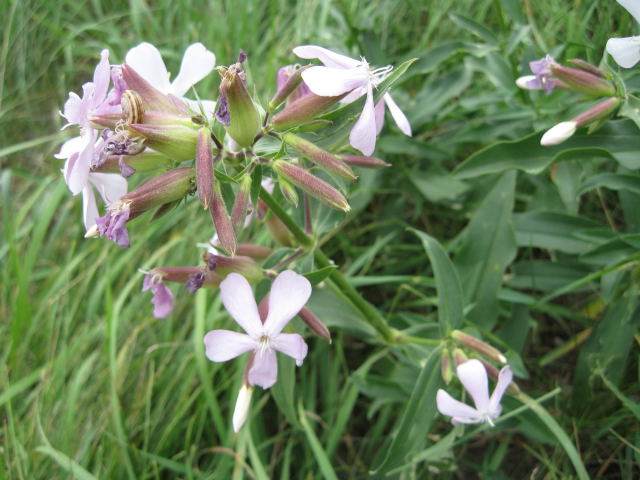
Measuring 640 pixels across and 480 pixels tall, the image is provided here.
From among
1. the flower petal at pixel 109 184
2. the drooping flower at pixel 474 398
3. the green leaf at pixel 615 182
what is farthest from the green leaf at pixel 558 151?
the flower petal at pixel 109 184

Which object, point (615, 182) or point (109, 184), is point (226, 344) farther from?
point (615, 182)

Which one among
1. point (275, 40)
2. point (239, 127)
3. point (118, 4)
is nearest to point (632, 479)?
point (239, 127)

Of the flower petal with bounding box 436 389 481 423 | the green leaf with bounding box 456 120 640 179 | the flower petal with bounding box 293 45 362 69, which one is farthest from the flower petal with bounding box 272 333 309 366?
the green leaf with bounding box 456 120 640 179

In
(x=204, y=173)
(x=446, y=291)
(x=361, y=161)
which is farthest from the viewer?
(x=446, y=291)

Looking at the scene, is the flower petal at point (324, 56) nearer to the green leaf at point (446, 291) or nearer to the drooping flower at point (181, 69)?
the drooping flower at point (181, 69)

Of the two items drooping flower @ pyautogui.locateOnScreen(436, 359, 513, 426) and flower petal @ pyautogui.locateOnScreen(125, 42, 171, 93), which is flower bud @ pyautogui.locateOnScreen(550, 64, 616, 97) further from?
flower petal @ pyautogui.locateOnScreen(125, 42, 171, 93)

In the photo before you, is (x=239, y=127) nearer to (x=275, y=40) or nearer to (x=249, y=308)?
(x=249, y=308)

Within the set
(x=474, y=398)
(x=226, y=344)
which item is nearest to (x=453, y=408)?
(x=474, y=398)
